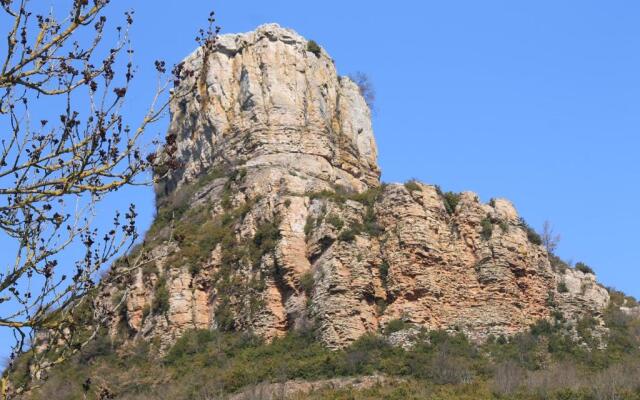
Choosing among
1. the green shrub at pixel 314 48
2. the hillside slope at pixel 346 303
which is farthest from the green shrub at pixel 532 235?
the green shrub at pixel 314 48

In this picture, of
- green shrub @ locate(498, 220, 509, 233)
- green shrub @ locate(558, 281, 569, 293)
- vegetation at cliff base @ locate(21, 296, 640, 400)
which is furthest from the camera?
green shrub @ locate(558, 281, 569, 293)

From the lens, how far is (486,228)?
5184cm

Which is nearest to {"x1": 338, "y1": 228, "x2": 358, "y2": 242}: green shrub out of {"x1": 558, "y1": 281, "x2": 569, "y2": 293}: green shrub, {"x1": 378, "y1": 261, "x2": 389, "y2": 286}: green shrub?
{"x1": 378, "y1": 261, "x2": 389, "y2": 286}: green shrub

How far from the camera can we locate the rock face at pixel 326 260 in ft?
161

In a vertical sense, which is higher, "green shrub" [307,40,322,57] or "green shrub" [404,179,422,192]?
"green shrub" [307,40,322,57]

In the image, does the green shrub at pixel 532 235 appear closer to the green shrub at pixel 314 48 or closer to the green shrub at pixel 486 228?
the green shrub at pixel 486 228

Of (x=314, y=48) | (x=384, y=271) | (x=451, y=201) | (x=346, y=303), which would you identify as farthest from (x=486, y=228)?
(x=314, y=48)

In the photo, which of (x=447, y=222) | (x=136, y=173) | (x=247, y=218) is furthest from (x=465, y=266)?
(x=136, y=173)

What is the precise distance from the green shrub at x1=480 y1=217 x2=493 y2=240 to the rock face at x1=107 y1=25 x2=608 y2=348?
0.04 m

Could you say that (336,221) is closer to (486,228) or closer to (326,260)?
(326,260)

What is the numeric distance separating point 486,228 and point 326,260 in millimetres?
7501

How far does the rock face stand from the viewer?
48969mm

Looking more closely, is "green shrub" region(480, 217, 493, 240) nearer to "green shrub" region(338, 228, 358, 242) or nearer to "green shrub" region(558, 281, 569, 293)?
"green shrub" region(558, 281, 569, 293)

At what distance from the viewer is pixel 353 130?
6450 centimetres
